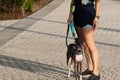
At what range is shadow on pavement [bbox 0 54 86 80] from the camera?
23.1 feet

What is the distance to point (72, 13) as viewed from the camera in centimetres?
619

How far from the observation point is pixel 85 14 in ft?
20.2

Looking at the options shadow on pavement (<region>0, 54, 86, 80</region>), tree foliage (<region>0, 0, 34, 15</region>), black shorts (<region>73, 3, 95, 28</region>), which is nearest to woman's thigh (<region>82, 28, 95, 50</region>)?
black shorts (<region>73, 3, 95, 28</region>)

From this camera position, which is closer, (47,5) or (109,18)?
(109,18)

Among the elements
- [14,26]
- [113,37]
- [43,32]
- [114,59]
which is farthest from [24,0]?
[114,59]

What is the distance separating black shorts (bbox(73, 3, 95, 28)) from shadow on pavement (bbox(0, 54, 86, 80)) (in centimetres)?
→ 115

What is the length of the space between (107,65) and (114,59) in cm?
53

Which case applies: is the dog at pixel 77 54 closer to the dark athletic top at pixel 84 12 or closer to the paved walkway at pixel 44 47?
the dark athletic top at pixel 84 12

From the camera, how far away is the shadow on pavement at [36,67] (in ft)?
23.1

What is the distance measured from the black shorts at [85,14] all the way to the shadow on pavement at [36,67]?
1.15 metres

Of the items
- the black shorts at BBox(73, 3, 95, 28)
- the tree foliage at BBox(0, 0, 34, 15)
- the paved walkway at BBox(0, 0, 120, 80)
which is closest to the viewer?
the black shorts at BBox(73, 3, 95, 28)

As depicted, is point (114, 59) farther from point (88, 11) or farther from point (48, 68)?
point (88, 11)

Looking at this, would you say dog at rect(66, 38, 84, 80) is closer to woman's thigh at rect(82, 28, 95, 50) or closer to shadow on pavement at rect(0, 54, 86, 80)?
woman's thigh at rect(82, 28, 95, 50)

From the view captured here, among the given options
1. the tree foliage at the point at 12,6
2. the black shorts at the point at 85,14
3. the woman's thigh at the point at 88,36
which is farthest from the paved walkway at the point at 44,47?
the black shorts at the point at 85,14
